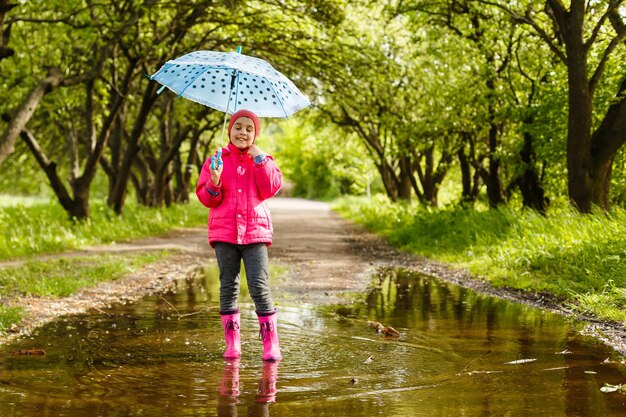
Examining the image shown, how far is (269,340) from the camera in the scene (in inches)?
230

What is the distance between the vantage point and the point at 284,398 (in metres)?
4.57

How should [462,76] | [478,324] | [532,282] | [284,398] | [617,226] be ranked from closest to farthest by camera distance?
1. [284,398]
2. [478,324]
3. [532,282]
4. [617,226]
5. [462,76]

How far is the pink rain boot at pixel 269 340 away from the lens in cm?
578

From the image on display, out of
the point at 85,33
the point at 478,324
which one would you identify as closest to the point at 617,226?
the point at 478,324

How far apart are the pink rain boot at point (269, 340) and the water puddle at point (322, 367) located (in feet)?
0.33

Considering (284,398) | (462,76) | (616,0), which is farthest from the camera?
(462,76)

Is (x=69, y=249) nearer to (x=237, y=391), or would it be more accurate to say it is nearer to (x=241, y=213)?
(x=241, y=213)

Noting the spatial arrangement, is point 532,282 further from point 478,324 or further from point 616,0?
point 616,0

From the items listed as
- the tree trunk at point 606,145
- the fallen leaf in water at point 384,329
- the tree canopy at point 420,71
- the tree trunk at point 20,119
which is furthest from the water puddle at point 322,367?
the tree trunk at point 20,119

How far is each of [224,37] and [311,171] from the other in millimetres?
55685

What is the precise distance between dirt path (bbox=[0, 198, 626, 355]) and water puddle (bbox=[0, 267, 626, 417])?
1.34ft

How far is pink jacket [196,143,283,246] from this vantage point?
19.7 feet

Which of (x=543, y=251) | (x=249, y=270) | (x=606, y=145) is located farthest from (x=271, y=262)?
(x=249, y=270)

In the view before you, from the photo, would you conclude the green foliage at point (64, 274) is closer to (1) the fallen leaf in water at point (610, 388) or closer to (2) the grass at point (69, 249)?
(2) the grass at point (69, 249)
